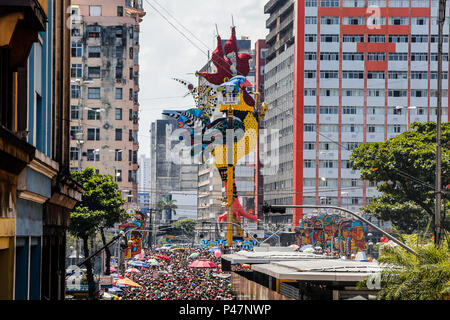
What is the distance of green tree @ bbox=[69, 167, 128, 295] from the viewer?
6431cm

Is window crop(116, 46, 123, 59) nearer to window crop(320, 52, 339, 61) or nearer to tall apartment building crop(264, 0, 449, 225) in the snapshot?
tall apartment building crop(264, 0, 449, 225)

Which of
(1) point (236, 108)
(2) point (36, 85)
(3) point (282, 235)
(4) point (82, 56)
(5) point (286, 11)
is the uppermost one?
(5) point (286, 11)

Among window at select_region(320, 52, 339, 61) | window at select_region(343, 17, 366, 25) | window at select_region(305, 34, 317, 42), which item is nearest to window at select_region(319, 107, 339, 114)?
window at select_region(320, 52, 339, 61)

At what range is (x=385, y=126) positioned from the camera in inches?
5517

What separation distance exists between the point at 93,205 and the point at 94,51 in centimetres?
6406

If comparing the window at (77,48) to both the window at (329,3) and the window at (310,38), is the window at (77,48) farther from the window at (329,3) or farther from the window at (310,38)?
the window at (329,3)

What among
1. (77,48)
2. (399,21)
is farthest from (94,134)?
(399,21)

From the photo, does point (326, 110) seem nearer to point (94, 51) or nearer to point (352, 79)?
point (352, 79)

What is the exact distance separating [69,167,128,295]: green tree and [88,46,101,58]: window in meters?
60.6

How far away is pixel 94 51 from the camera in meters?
126

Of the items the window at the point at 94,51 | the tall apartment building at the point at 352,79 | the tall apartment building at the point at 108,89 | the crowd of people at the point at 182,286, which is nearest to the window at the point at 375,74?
the tall apartment building at the point at 352,79

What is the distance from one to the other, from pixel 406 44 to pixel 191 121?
62296 mm
